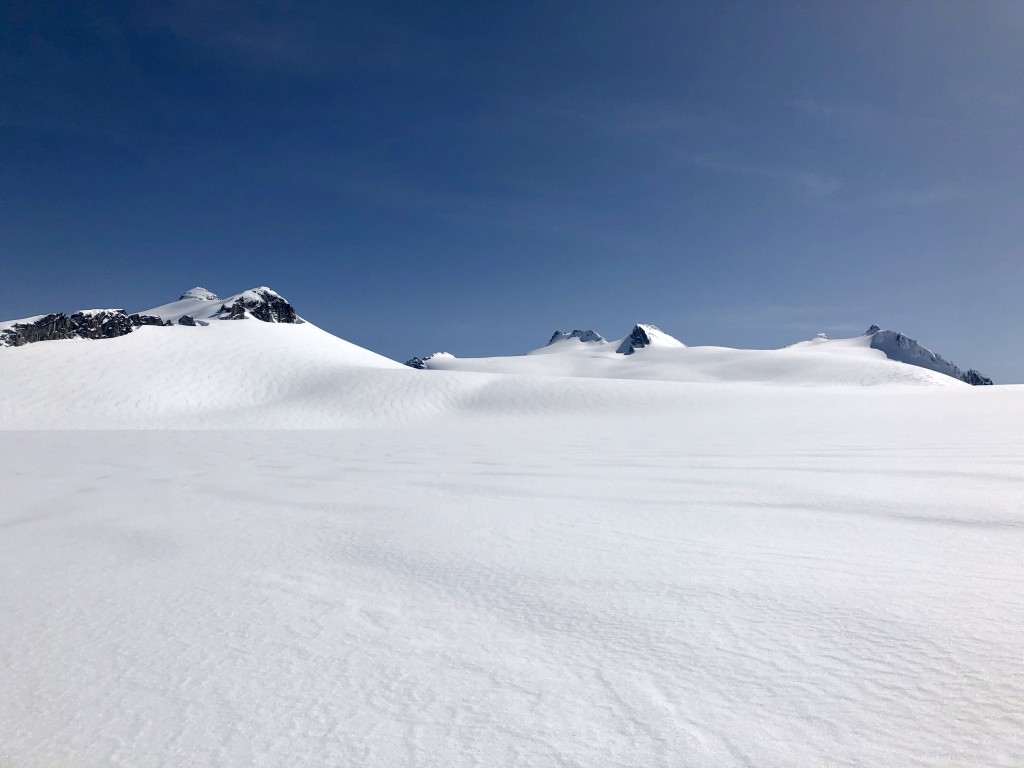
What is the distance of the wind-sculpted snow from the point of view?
158cm

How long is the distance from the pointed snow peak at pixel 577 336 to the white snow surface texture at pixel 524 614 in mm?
142972

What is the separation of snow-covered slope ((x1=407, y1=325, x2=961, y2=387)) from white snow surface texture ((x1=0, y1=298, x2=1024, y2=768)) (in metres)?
43.8

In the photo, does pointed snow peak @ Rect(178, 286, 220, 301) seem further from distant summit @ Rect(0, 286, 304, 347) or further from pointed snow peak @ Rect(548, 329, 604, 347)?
pointed snow peak @ Rect(548, 329, 604, 347)

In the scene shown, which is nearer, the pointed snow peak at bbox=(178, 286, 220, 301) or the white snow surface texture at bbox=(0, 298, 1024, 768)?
the white snow surface texture at bbox=(0, 298, 1024, 768)

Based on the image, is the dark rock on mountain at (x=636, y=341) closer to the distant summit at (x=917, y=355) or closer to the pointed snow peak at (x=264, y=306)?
the distant summit at (x=917, y=355)

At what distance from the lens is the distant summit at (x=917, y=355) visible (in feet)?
263

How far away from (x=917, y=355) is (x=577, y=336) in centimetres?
8361

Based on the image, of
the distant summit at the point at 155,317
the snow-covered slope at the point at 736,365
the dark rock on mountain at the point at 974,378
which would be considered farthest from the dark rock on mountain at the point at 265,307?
the dark rock on mountain at the point at 974,378

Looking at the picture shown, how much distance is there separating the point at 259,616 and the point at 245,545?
52.9 inches

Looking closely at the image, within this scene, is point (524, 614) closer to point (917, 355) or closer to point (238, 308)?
point (238, 308)

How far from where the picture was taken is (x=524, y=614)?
245 cm

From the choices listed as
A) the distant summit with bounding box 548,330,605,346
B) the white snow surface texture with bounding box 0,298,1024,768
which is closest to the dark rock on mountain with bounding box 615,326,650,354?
the distant summit with bounding box 548,330,605,346

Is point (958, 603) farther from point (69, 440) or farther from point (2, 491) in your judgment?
point (69, 440)

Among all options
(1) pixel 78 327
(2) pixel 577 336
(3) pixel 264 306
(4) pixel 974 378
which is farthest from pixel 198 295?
(4) pixel 974 378
